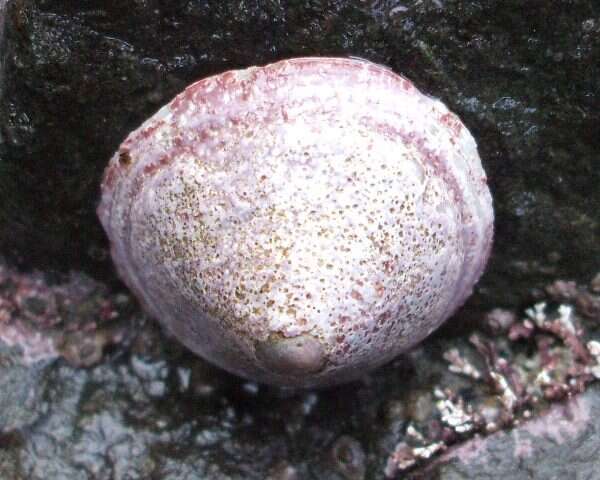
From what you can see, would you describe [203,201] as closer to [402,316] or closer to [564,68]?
[402,316]

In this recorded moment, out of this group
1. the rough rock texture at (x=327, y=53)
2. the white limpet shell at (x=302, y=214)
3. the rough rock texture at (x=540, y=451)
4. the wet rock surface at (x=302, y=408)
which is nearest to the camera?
the white limpet shell at (x=302, y=214)

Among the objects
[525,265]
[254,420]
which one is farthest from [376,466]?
[525,265]

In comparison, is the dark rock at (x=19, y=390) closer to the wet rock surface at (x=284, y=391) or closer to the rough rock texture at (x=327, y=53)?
the wet rock surface at (x=284, y=391)

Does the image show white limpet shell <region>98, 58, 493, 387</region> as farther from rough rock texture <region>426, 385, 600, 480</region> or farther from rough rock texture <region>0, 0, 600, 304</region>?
rough rock texture <region>426, 385, 600, 480</region>

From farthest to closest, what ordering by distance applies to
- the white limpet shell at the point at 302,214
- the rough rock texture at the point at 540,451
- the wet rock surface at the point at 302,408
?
the wet rock surface at the point at 302,408 → the rough rock texture at the point at 540,451 → the white limpet shell at the point at 302,214


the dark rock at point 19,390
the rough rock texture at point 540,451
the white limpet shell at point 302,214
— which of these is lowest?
the dark rock at point 19,390

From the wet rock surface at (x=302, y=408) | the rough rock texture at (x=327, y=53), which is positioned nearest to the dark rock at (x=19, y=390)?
the wet rock surface at (x=302, y=408)

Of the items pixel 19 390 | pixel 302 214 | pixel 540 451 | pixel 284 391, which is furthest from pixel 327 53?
pixel 19 390

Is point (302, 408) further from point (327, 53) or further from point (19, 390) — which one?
point (327, 53)
